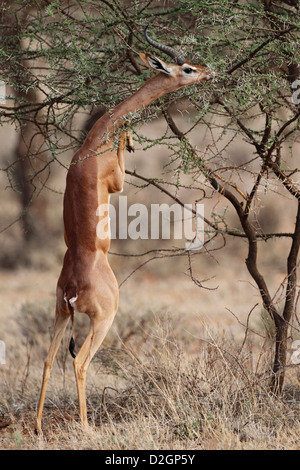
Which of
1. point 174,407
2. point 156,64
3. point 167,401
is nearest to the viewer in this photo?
point 156,64

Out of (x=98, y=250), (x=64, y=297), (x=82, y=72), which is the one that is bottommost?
(x=64, y=297)

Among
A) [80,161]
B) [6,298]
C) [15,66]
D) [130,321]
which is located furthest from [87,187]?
[6,298]

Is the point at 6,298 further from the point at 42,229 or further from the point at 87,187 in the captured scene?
the point at 87,187

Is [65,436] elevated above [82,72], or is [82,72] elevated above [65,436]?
[82,72]

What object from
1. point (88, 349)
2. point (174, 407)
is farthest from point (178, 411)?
point (88, 349)

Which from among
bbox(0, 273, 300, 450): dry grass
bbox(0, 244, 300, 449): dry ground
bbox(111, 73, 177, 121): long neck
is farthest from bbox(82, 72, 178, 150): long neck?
bbox(0, 273, 300, 450): dry grass

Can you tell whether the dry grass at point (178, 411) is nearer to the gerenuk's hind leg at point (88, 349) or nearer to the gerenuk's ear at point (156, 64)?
the gerenuk's hind leg at point (88, 349)

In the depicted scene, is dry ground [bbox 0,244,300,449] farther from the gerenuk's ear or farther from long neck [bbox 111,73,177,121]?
the gerenuk's ear

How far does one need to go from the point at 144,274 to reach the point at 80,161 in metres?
15.1

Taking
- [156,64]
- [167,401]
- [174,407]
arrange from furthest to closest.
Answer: [167,401], [174,407], [156,64]

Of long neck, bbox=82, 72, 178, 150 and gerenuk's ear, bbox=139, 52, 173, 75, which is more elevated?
gerenuk's ear, bbox=139, 52, 173, 75

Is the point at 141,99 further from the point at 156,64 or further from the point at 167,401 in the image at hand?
the point at 167,401

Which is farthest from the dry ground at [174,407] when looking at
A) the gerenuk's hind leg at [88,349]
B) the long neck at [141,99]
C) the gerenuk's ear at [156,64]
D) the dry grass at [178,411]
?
the gerenuk's ear at [156,64]

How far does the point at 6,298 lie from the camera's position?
16.7m
